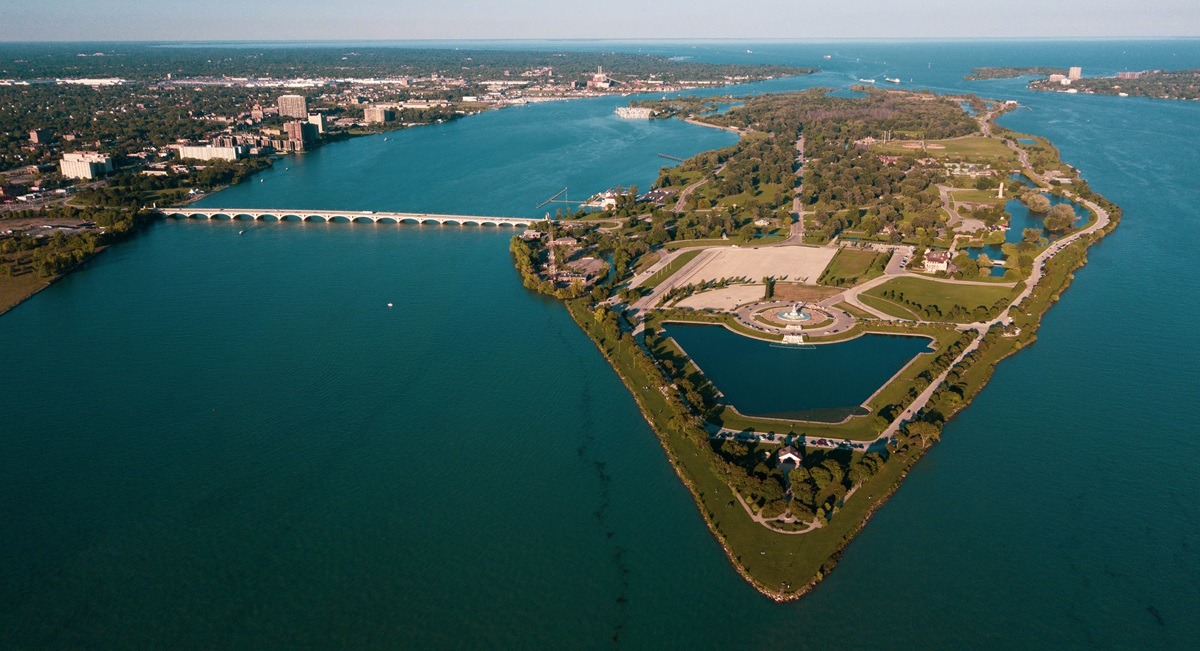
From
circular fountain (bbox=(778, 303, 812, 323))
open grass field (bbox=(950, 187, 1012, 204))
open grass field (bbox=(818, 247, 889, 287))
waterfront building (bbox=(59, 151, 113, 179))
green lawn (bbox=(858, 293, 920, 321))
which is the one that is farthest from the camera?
waterfront building (bbox=(59, 151, 113, 179))

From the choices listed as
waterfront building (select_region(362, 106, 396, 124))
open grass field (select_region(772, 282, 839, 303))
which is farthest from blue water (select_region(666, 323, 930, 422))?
waterfront building (select_region(362, 106, 396, 124))

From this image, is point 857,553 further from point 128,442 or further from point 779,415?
point 128,442

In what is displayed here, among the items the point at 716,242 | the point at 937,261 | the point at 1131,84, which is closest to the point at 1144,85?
the point at 1131,84

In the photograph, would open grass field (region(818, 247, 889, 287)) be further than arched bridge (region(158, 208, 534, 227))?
No

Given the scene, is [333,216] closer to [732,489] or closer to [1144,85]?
[732,489]

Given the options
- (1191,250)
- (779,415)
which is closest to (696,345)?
(779,415)

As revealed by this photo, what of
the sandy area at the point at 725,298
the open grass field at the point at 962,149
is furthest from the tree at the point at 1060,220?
the sandy area at the point at 725,298

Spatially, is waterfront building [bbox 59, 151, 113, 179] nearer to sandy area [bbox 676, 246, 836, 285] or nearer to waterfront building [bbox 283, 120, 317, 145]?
waterfront building [bbox 283, 120, 317, 145]
